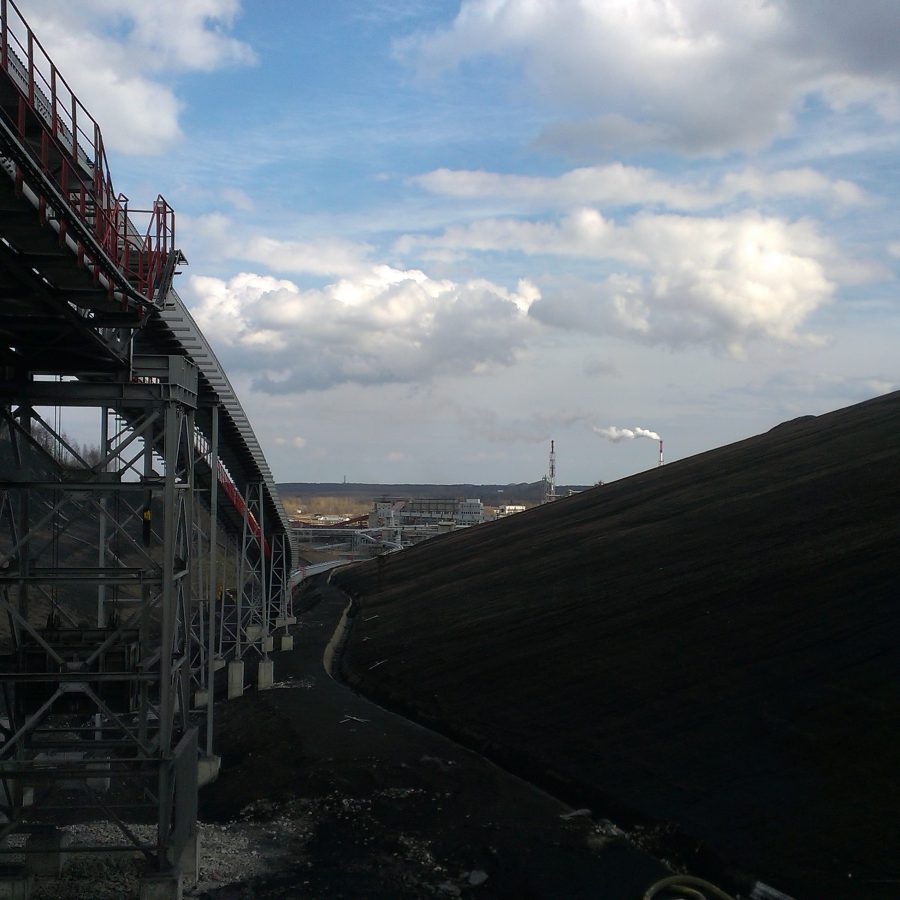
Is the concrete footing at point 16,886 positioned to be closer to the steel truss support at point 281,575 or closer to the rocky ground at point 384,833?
the rocky ground at point 384,833

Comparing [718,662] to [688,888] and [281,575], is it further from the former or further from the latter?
[281,575]

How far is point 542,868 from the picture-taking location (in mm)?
13109

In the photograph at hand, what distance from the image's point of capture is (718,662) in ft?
59.8

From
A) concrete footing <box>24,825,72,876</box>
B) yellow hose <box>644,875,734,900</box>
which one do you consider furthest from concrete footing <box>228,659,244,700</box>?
yellow hose <box>644,875,734,900</box>

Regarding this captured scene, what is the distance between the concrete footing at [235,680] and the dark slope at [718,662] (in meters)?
3.35

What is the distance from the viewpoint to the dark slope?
13344 millimetres

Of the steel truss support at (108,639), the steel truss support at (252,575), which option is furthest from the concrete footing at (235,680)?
the steel truss support at (108,639)

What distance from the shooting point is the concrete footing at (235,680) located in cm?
2744

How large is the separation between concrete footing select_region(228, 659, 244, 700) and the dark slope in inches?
132

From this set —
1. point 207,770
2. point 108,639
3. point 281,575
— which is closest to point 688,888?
point 108,639

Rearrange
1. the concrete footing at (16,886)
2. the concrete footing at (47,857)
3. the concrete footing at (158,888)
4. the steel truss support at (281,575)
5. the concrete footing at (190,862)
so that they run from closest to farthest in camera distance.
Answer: the concrete footing at (158,888) → the concrete footing at (16,886) → the concrete footing at (47,857) → the concrete footing at (190,862) → the steel truss support at (281,575)

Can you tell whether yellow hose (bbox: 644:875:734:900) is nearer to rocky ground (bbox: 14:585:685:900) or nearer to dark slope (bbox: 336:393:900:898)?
rocky ground (bbox: 14:585:685:900)

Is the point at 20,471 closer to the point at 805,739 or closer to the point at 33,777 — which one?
the point at 33,777

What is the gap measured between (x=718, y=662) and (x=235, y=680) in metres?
15.1
